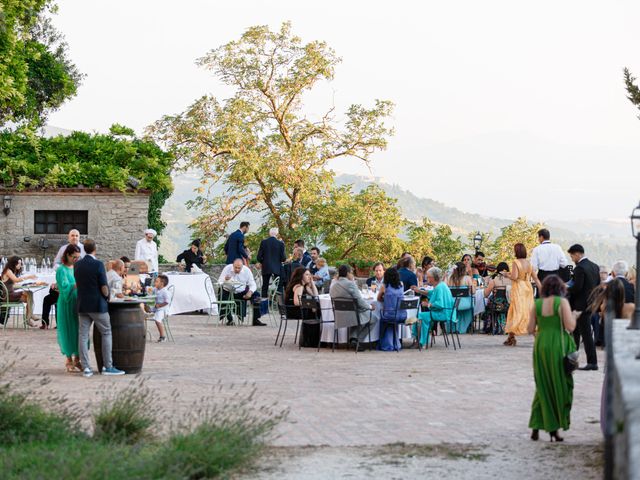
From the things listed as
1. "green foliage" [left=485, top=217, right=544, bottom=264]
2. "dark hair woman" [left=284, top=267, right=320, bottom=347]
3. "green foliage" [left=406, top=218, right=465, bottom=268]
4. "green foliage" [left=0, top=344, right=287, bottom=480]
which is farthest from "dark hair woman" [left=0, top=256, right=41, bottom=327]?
"green foliage" [left=485, top=217, right=544, bottom=264]

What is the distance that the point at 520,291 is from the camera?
1802 cm

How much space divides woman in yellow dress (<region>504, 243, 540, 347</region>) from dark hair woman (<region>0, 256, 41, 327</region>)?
335 inches

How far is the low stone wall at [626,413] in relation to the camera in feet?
13.5

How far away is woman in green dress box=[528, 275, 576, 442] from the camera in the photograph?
9336 millimetres

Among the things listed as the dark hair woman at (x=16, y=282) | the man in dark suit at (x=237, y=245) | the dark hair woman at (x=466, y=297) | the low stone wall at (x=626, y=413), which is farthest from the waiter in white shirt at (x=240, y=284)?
the low stone wall at (x=626, y=413)

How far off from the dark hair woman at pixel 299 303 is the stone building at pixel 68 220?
9983 mm

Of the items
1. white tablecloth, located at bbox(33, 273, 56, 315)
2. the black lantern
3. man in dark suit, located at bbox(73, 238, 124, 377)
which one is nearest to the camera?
man in dark suit, located at bbox(73, 238, 124, 377)

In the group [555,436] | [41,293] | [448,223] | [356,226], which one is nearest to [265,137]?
[356,226]

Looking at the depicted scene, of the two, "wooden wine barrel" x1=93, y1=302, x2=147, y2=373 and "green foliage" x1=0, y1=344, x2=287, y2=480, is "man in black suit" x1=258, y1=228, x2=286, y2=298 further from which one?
"green foliage" x1=0, y1=344, x2=287, y2=480

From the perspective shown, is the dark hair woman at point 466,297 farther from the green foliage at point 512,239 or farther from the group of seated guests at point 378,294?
the green foliage at point 512,239

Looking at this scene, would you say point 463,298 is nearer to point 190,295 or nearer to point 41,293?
point 190,295

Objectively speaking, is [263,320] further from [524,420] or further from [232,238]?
[524,420]

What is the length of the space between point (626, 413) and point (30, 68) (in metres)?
33.7

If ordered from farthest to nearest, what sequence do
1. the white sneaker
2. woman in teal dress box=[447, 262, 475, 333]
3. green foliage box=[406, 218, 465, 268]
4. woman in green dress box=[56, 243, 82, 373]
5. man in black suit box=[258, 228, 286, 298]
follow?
green foliage box=[406, 218, 465, 268] → man in black suit box=[258, 228, 286, 298] → woman in teal dress box=[447, 262, 475, 333] → woman in green dress box=[56, 243, 82, 373] → the white sneaker
